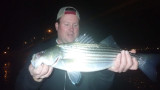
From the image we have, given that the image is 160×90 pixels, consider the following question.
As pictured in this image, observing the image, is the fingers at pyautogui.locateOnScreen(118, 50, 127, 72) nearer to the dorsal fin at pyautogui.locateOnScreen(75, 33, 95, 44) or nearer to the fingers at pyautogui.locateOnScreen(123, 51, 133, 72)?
the fingers at pyautogui.locateOnScreen(123, 51, 133, 72)

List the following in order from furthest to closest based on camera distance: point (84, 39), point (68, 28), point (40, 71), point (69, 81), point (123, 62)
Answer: point (68, 28), point (69, 81), point (123, 62), point (84, 39), point (40, 71)

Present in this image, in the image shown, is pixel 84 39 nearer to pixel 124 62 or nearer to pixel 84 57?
pixel 84 57

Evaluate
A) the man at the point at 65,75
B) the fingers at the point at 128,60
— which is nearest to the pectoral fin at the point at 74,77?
the man at the point at 65,75

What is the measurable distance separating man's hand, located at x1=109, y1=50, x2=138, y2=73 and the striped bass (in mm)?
98

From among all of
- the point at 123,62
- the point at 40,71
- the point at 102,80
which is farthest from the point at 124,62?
the point at 40,71

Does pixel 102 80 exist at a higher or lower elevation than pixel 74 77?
lower

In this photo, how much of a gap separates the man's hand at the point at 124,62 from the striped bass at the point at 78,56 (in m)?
0.10

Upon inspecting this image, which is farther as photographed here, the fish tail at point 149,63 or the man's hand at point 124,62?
the fish tail at point 149,63

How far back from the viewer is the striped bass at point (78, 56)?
2824 mm

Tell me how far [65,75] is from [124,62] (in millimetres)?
1457

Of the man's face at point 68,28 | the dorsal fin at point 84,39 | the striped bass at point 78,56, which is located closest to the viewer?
the striped bass at point 78,56

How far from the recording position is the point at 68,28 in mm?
4457

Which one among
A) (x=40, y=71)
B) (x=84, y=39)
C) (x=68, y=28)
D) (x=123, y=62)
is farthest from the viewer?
(x=68, y=28)

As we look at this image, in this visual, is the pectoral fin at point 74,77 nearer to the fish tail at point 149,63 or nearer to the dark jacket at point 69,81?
the dark jacket at point 69,81
